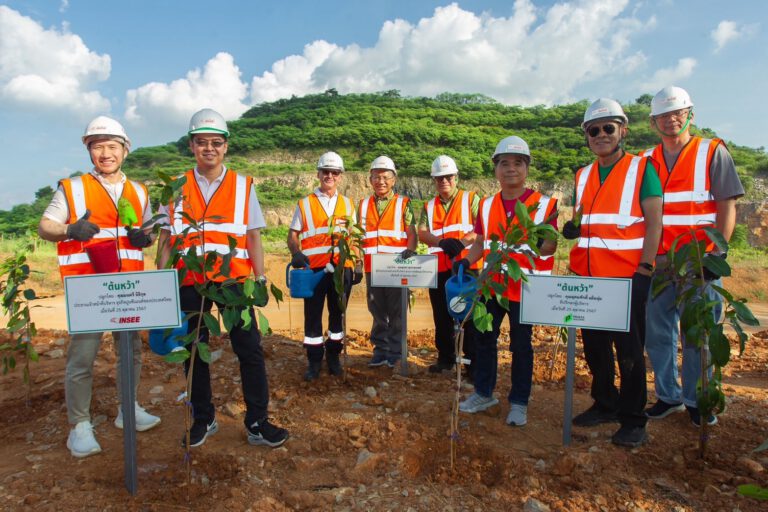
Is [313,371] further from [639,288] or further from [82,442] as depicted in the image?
[639,288]

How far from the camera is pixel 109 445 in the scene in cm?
332

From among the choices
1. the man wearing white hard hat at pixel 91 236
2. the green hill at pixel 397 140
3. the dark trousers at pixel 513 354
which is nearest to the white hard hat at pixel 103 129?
the man wearing white hard hat at pixel 91 236

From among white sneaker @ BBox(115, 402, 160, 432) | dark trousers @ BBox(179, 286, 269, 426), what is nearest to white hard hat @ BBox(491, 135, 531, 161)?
dark trousers @ BBox(179, 286, 269, 426)

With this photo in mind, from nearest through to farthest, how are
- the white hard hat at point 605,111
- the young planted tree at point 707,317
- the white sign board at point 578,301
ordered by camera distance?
1. the young planted tree at point 707,317
2. the white sign board at point 578,301
3. the white hard hat at point 605,111

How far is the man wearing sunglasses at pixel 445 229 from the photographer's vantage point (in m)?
4.86

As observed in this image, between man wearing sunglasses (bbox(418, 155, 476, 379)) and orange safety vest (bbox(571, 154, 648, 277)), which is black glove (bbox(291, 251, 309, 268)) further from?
orange safety vest (bbox(571, 154, 648, 277))

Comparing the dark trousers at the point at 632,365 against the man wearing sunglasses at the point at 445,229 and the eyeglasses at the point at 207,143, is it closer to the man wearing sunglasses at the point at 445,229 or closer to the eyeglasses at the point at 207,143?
the man wearing sunglasses at the point at 445,229

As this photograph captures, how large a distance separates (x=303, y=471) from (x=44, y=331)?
5.25 metres

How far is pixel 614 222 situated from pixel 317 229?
2541 mm

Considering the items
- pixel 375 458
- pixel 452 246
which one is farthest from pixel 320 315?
pixel 375 458

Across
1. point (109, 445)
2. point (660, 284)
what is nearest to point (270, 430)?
point (109, 445)

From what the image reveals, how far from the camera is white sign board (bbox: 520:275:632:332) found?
9.55ft

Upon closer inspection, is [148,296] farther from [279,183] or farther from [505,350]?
[279,183]

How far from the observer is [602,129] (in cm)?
325
